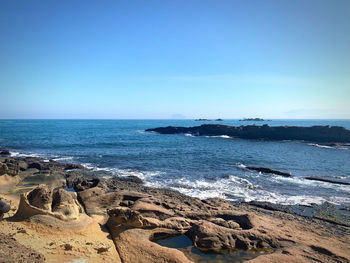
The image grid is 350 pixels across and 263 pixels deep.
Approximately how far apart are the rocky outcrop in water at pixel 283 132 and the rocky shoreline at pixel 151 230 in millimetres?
58989

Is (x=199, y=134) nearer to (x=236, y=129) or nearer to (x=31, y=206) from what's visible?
(x=236, y=129)

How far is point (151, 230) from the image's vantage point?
43.9ft

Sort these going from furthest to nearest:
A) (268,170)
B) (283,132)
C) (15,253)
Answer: (283,132)
(268,170)
(15,253)

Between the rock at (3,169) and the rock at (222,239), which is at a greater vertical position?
the rock at (3,169)

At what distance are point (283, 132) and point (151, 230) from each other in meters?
72.4

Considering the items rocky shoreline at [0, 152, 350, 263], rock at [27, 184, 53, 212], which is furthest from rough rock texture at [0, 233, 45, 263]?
rock at [27, 184, 53, 212]

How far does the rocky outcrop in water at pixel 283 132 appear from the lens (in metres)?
66.0

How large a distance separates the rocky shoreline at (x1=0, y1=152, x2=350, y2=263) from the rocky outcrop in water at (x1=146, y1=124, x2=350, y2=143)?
5899 cm

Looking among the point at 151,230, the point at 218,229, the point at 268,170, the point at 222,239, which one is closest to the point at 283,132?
the point at 268,170

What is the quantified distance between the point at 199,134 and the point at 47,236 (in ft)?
267

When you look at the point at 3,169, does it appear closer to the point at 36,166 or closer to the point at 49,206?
the point at 36,166

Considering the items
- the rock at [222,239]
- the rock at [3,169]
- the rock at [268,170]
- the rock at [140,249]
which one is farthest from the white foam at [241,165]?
the rock at [3,169]

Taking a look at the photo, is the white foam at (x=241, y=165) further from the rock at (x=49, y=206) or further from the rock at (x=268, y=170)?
the rock at (x=49, y=206)

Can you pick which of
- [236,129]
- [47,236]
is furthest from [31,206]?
[236,129]
